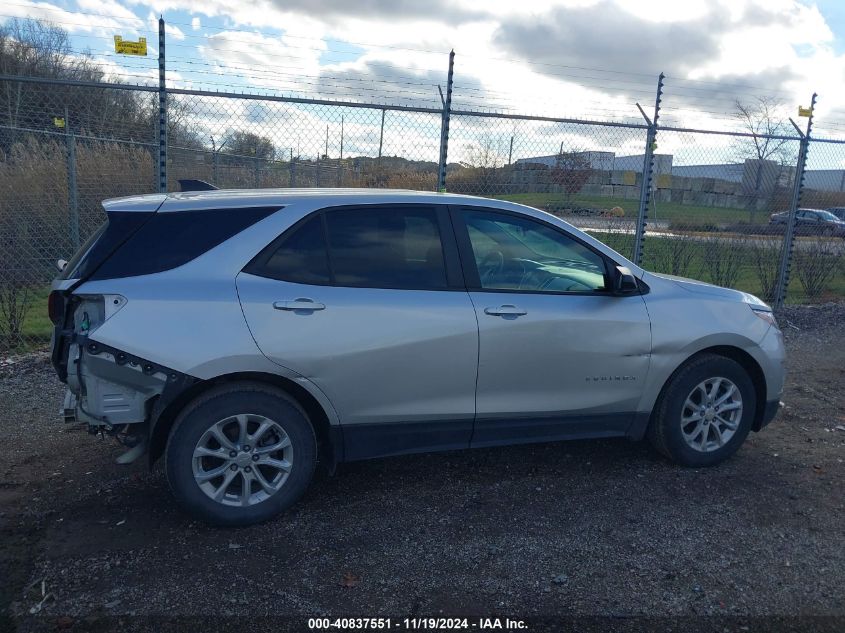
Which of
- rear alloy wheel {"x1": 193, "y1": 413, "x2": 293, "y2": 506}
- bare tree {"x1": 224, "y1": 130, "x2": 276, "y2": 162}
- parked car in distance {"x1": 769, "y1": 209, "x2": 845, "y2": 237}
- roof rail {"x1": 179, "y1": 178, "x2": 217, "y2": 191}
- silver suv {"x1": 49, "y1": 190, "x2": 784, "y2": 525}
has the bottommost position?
rear alloy wheel {"x1": 193, "y1": 413, "x2": 293, "y2": 506}

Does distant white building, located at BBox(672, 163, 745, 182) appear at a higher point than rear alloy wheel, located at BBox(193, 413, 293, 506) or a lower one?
higher

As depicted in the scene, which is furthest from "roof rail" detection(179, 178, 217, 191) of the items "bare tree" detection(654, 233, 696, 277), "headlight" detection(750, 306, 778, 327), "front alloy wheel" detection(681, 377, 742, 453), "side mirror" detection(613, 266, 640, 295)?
"bare tree" detection(654, 233, 696, 277)

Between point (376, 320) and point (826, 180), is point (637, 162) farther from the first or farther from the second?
point (376, 320)

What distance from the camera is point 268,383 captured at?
3840mm

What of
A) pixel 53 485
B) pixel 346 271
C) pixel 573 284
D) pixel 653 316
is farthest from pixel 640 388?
pixel 53 485

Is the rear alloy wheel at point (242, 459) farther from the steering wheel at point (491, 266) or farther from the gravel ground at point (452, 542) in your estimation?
the steering wheel at point (491, 266)

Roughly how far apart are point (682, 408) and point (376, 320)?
85.0 inches

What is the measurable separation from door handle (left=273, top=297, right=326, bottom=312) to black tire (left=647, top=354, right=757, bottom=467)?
7.73 feet

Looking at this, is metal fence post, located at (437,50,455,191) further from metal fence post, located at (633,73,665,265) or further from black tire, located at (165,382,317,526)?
black tire, located at (165,382,317,526)

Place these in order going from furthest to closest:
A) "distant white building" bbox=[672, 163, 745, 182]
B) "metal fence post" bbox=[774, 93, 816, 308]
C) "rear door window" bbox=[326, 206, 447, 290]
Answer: "distant white building" bbox=[672, 163, 745, 182]
"metal fence post" bbox=[774, 93, 816, 308]
"rear door window" bbox=[326, 206, 447, 290]

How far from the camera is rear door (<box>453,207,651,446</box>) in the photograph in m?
4.17

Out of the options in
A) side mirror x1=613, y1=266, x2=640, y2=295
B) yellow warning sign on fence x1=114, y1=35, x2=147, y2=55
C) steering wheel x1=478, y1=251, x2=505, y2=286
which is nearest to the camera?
steering wheel x1=478, y1=251, x2=505, y2=286

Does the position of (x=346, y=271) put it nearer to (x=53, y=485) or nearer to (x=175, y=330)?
(x=175, y=330)

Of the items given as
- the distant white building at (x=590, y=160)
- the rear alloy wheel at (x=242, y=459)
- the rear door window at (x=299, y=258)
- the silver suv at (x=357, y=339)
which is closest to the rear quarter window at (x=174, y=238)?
the silver suv at (x=357, y=339)
